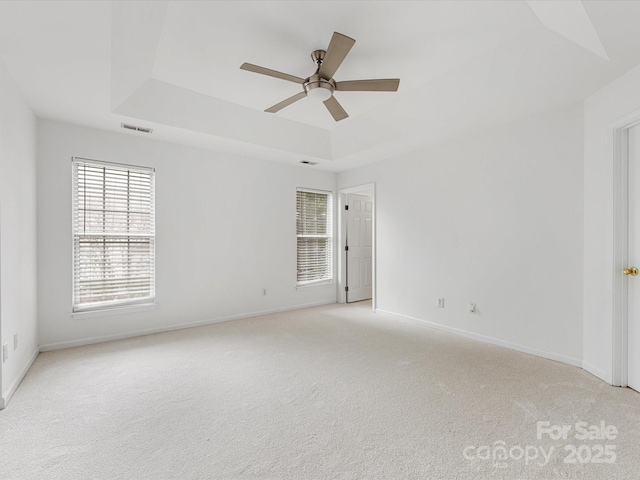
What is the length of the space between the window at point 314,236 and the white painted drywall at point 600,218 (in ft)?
12.4

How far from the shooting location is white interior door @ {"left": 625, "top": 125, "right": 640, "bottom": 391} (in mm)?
2484

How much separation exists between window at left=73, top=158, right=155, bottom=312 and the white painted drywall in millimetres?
4686

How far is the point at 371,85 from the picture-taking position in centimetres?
256

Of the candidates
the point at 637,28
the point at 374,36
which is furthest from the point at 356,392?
the point at 637,28

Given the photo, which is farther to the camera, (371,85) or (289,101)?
(289,101)

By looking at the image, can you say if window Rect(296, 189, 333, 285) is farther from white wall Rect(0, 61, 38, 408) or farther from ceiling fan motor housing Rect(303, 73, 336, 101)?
white wall Rect(0, 61, 38, 408)

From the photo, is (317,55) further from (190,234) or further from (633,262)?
(633,262)

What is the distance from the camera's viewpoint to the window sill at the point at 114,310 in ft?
11.8

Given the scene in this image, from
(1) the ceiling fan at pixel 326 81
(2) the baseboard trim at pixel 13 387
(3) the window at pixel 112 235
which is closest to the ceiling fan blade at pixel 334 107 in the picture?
(1) the ceiling fan at pixel 326 81

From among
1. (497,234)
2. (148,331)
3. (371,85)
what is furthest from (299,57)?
(148,331)

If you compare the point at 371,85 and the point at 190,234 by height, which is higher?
the point at 371,85

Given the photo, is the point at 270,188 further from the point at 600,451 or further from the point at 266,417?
the point at 600,451

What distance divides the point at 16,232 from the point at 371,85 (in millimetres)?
3207

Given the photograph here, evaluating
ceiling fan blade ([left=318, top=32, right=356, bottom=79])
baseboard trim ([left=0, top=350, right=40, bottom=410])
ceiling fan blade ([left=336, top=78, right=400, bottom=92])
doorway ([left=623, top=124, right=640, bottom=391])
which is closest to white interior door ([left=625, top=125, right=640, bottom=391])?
doorway ([left=623, top=124, right=640, bottom=391])
